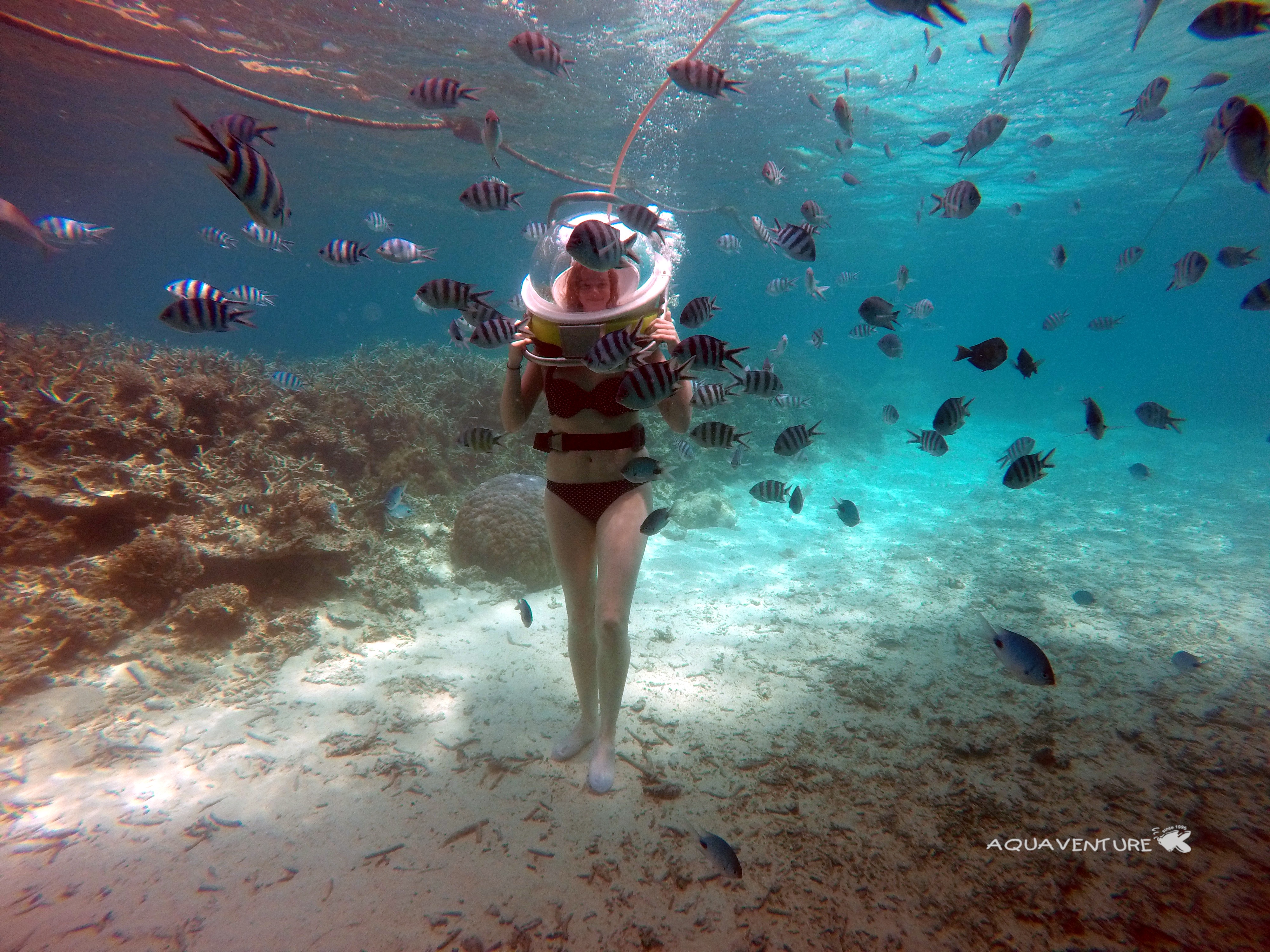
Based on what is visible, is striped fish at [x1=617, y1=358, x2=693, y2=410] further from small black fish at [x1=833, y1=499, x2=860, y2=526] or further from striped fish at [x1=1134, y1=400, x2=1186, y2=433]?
striped fish at [x1=1134, y1=400, x2=1186, y2=433]

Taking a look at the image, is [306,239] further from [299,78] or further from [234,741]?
[234,741]

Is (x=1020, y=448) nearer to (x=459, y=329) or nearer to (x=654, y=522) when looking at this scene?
(x=654, y=522)

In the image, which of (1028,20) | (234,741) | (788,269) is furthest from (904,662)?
(788,269)

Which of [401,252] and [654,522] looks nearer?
[654,522]

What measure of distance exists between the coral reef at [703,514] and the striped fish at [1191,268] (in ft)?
22.8

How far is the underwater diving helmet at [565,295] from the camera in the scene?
110 inches

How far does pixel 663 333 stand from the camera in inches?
114

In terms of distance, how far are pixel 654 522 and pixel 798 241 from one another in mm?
3431

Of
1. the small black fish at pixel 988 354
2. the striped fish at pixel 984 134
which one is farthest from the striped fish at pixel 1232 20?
the small black fish at pixel 988 354

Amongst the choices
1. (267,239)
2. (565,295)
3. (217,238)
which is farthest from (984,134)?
(217,238)

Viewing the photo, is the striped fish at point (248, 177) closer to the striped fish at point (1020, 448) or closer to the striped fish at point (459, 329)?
the striped fish at point (459, 329)

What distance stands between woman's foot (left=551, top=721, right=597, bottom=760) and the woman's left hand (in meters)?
2.67

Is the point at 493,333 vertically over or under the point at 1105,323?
under

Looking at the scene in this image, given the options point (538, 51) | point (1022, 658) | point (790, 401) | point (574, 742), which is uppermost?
point (538, 51)
